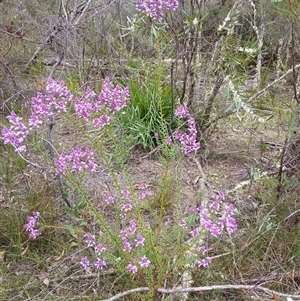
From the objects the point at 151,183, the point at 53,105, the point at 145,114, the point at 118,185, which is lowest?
the point at 151,183

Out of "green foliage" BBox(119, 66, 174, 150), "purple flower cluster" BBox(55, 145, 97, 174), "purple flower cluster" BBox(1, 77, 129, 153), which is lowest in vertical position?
"green foliage" BBox(119, 66, 174, 150)

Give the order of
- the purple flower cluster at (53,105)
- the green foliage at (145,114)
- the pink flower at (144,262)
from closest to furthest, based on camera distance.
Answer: the purple flower cluster at (53,105) → the pink flower at (144,262) → the green foliage at (145,114)

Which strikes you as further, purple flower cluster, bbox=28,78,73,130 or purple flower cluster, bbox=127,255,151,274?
purple flower cluster, bbox=127,255,151,274

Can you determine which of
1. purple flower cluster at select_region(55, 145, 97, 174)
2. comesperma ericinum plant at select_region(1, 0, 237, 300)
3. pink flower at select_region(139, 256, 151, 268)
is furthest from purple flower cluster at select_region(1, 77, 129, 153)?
pink flower at select_region(139, 256, 151, 268)

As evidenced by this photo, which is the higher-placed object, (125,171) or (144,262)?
(125,171)

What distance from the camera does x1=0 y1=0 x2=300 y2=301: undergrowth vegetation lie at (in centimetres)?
213

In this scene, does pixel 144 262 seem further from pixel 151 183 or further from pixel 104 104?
pixel 151 183

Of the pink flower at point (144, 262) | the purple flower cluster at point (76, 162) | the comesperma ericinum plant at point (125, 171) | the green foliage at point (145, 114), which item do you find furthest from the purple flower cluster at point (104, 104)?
the green foliage at point (145, 114)

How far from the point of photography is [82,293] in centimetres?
241

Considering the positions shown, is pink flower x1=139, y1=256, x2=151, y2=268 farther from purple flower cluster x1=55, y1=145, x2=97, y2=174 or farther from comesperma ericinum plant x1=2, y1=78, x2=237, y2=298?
purple flower cluster x1=55, y1=145, x2=97, y2=174

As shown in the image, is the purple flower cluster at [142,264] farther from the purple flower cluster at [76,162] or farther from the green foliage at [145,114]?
the green foliage at [145,114]

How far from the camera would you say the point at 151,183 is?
350 cm

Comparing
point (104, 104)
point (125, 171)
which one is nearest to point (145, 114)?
point (125, 171)

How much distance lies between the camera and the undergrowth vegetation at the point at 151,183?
2.13 meters
